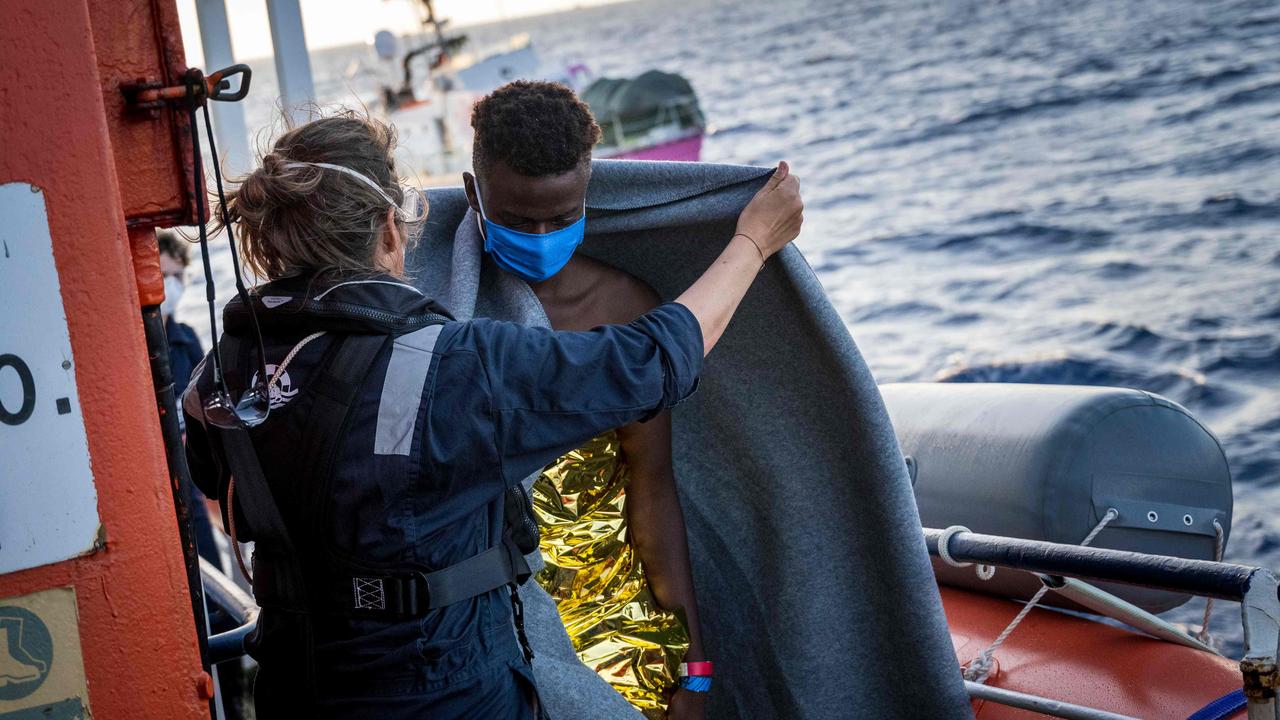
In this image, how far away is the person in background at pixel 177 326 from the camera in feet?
16.3

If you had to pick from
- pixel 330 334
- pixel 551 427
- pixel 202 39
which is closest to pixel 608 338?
pixel 551 427

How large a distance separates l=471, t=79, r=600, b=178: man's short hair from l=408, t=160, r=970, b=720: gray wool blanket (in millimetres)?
242

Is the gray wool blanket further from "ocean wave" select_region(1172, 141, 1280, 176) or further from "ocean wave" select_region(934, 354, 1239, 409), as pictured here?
"ocean wave" select_region(1172, 141, 1280, 176)

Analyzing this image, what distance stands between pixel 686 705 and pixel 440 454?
1269mm

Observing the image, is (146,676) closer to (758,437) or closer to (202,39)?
(758,437)

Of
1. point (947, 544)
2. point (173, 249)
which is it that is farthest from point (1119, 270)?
point (947, 544)

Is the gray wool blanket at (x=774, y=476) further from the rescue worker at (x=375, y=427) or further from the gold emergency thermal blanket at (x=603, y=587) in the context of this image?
the rescue worker at (x=375, y=427)

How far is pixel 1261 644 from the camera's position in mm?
2158

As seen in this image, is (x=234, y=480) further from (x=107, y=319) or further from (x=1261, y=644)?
(x=1261, y=644)

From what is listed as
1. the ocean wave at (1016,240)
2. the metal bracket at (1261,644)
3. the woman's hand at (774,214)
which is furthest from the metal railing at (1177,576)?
the ocean wave at (1016,240)

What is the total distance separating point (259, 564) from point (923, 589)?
5.10ft

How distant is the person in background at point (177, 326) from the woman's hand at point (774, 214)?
302 centimetres

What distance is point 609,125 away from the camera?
21875 millimetres

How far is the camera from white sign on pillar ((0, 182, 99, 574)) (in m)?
1.48
